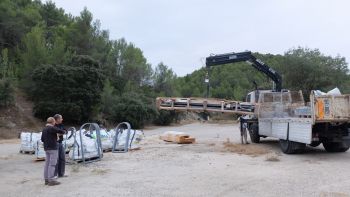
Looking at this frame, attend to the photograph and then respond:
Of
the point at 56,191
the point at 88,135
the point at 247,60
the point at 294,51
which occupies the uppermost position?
the point at 294,51

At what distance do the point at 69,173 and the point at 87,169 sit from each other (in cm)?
82

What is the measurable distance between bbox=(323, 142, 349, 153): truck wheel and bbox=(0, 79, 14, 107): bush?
101 ft

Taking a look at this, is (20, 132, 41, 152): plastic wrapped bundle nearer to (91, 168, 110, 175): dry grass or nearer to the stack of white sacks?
the stack of white sacks

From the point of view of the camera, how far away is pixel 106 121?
52125mm

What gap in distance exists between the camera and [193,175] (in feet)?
39.6

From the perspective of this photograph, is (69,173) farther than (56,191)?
Yes

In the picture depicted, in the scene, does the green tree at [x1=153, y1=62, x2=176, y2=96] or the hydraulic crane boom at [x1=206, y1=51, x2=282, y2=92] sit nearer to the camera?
the hydraulic crane boom at [x1=206, y1=51, x2=282, y2=92]

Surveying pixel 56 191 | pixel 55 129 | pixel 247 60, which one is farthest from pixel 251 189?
pixel 247 60

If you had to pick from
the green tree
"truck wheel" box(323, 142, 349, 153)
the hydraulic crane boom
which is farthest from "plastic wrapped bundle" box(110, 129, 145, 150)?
the green tree

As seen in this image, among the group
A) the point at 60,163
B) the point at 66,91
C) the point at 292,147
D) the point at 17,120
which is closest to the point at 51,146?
the point at 60,163

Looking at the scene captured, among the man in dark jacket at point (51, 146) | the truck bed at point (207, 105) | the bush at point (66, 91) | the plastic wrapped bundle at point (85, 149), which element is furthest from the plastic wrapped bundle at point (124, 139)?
the bush at point (66, 91)

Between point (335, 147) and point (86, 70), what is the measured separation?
1341 inches

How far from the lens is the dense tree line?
44.8 metres

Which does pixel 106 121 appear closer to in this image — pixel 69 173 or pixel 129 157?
pixel 129 157
